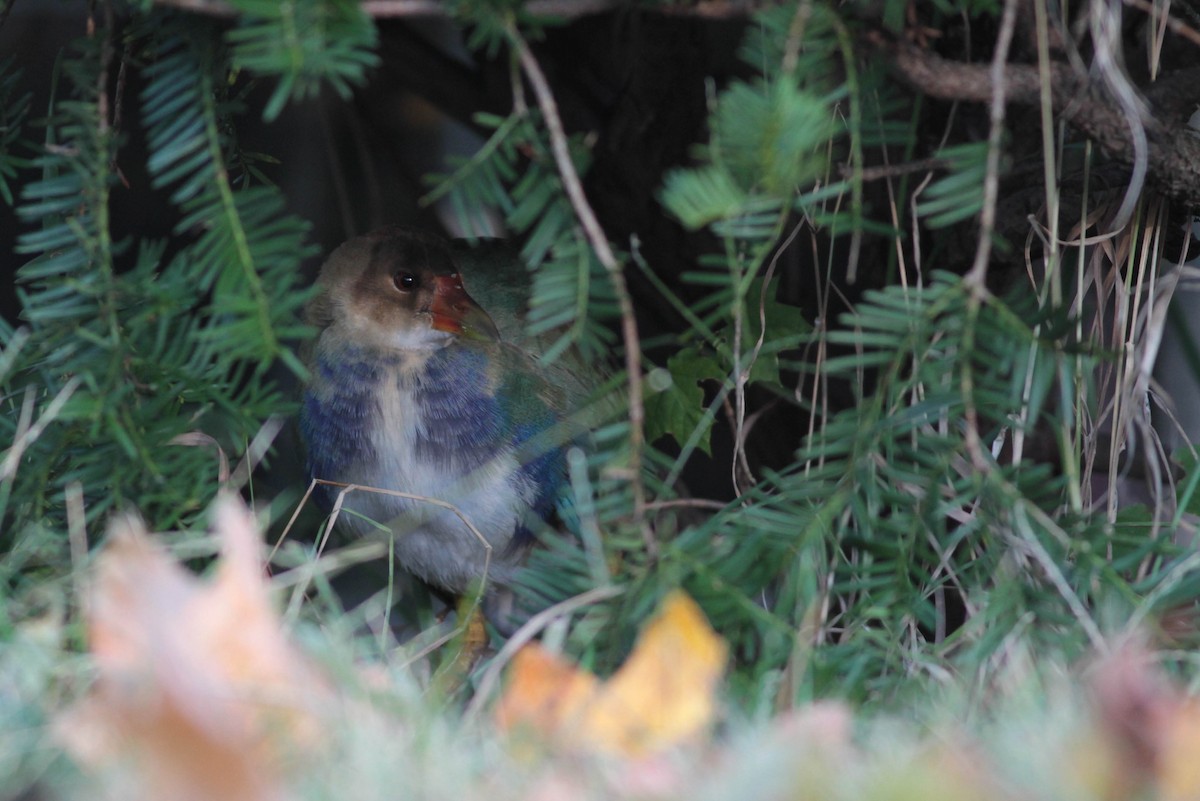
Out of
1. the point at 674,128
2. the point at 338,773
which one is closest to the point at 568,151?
the point at 338,773

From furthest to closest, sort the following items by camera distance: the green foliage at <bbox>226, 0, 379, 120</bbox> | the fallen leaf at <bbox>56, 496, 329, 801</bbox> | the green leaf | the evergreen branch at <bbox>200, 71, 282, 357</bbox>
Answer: the green leaf, the evergreen branch at <bbox>200, 71, 282, 357</bbox>, the green foliage at <bbox>226, 0, 379, 120</bbox>, the fallen leaf at <bbox>56, 496, 329, 801</bbox>

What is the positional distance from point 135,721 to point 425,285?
1.07 metres

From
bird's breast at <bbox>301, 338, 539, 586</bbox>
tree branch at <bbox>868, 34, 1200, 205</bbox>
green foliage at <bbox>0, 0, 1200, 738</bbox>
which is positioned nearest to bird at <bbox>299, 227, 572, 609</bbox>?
bird's breast at <bbox>301, 338, 539, 586</bbox>

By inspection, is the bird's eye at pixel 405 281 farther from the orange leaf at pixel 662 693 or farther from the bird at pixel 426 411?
the orange leaf at pixel 662 693

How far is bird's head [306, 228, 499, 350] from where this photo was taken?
5.34 feet

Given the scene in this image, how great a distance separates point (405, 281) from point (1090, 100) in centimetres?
88

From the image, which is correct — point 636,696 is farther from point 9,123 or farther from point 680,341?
point 9,123

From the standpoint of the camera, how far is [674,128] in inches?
75.6

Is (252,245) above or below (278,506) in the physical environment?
above

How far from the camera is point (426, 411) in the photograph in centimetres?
158

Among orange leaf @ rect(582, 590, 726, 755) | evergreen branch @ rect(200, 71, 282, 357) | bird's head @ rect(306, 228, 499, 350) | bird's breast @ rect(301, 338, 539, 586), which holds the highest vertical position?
evergreen branch @ rect(200, 71, 282, 357)

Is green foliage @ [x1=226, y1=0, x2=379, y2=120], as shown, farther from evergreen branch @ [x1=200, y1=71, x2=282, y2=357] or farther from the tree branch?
the tree branch

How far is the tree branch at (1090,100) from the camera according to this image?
1.09 m

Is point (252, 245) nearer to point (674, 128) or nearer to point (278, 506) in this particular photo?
point (278, 506)
